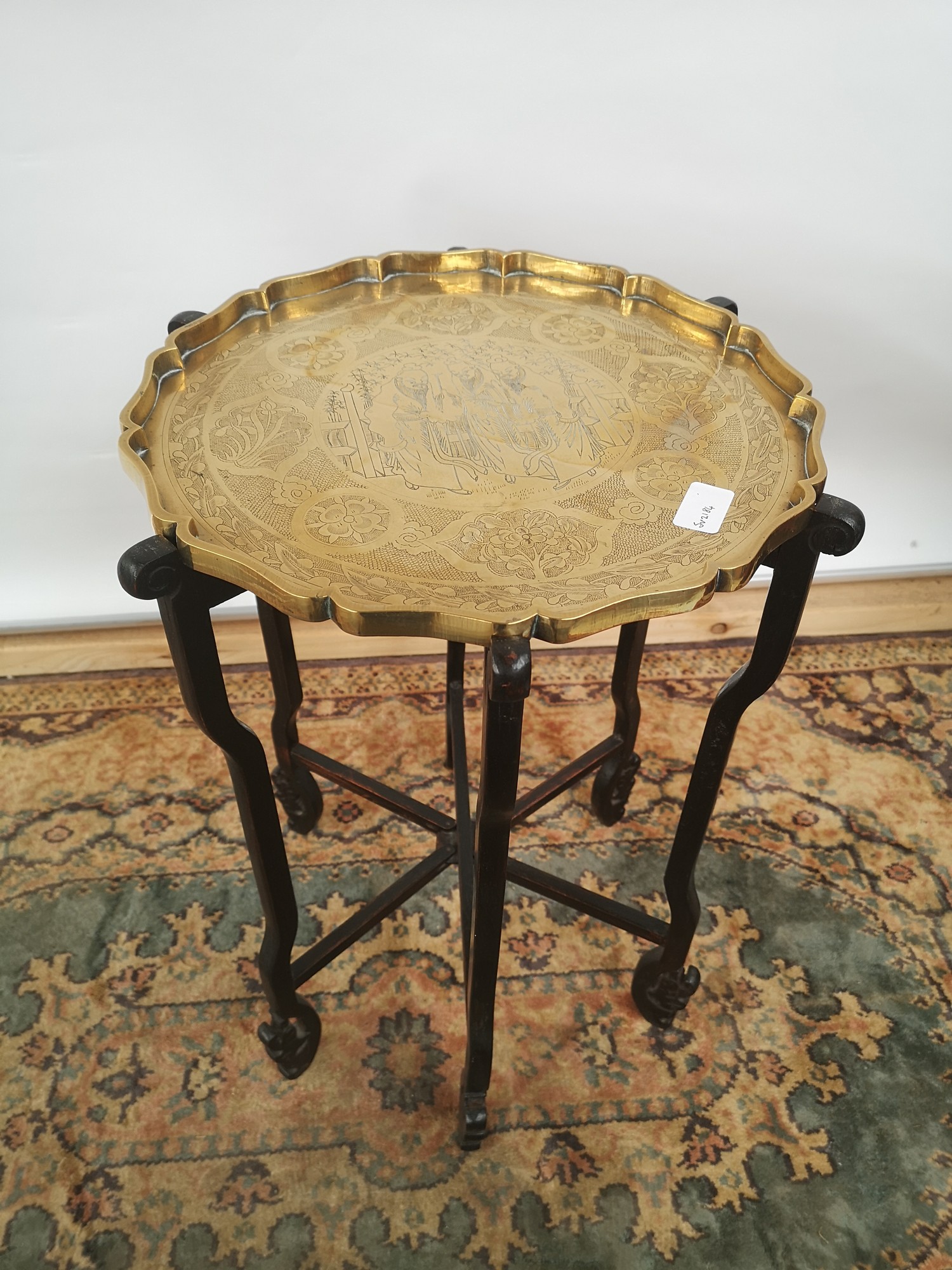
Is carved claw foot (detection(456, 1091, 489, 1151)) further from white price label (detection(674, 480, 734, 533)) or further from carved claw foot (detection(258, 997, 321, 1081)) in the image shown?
white price label (detection(674, 480, 734, 533))

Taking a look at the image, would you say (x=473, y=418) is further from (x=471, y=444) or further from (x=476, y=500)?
(x=476, y=500)

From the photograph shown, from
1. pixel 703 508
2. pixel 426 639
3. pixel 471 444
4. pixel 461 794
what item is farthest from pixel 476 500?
pixel 426 639

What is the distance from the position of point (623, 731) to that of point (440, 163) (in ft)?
3.25

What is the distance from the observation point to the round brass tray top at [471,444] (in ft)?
2.86

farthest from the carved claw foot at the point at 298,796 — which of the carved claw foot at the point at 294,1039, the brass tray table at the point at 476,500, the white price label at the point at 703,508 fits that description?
the white price label at the point at 703,508

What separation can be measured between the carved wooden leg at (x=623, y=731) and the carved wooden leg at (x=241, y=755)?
23.1 inches

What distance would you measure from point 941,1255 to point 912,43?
1.76 meters

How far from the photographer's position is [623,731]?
162 centimetres

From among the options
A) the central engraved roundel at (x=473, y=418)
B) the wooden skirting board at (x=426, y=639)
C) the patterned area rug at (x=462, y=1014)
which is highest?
the central engraved roundel at (x=473, y=418)

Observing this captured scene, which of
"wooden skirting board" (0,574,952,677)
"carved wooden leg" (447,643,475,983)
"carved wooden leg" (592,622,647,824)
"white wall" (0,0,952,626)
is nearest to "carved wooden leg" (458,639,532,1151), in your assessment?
"carved wooden leg" (447,643,475,983)

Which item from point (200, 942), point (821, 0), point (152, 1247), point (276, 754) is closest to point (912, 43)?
point (821, 0)

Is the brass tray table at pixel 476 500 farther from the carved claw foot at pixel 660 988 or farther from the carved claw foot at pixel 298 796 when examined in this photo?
the carved claw foot at pixel 298 796

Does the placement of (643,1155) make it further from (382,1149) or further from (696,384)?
(696,384)

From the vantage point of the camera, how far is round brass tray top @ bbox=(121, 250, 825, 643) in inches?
34.4
